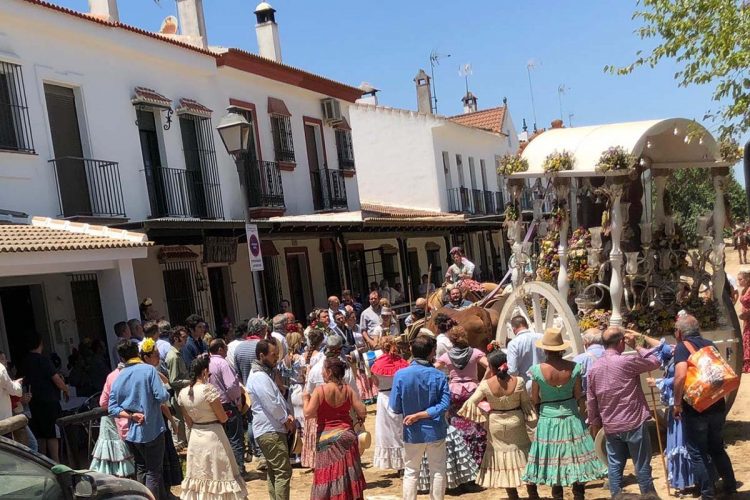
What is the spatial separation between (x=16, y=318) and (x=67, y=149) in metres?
2.83

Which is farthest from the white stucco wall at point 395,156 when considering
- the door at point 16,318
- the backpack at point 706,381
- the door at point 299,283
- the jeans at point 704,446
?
the backpack at point 706,381

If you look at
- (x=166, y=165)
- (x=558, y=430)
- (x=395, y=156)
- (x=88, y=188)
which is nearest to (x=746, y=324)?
(x=558, y=430)

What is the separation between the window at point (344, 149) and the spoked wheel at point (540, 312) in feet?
46.5

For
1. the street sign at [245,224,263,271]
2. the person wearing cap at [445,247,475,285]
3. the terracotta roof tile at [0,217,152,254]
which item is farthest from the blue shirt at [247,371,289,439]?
the person wearing cap at [445,247,475,285]

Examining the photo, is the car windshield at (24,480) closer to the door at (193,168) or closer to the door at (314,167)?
the door at (193,168)

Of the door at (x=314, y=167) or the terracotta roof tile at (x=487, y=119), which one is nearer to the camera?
the door at (x=314, y=167)

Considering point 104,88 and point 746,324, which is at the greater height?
point 104,88

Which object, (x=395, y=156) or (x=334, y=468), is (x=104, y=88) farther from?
(x=395, y=156)

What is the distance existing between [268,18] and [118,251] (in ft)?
48.6

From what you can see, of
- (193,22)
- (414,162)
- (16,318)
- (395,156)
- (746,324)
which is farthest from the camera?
(395,156)

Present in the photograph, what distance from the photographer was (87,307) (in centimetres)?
1448

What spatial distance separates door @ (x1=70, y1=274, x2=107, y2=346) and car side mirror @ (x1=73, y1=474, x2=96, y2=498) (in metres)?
9.50

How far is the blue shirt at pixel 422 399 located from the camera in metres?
7.12

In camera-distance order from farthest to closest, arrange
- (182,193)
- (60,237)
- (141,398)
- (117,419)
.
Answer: (182,193), (60,237), (117,419), (141,398)
